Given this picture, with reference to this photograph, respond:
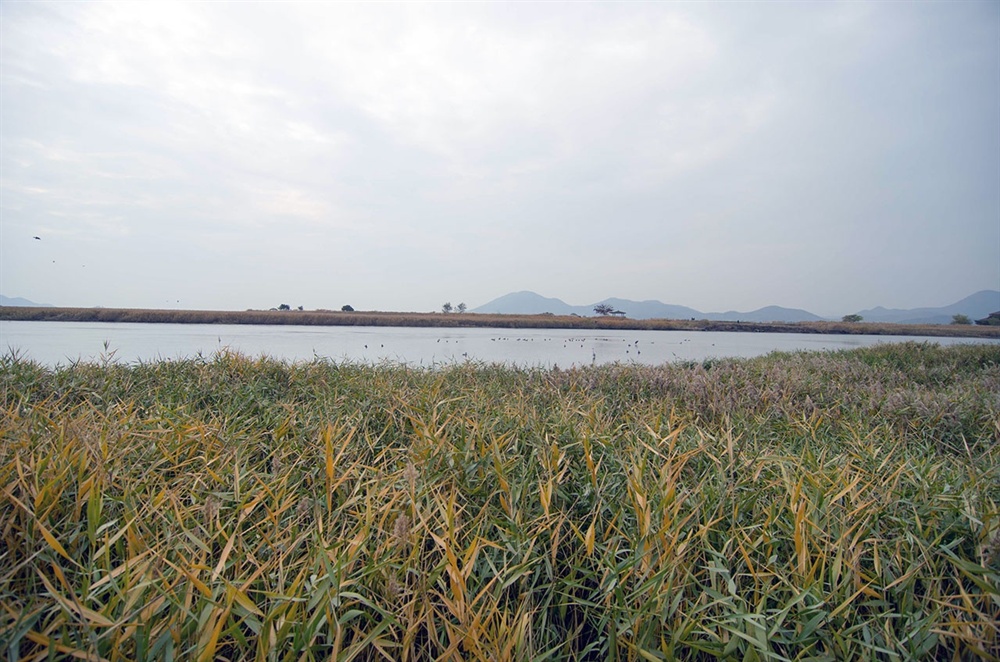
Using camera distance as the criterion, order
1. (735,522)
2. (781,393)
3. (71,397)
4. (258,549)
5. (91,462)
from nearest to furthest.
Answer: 1. (258,549)
2. (735,522)
3. (91,462)
4. (71,397)
5. (781,393)

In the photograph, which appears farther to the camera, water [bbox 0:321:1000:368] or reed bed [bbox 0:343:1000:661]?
water [bbox 0:321:1000:368]

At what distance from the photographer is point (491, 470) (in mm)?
2711

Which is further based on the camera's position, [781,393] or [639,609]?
[781,393]

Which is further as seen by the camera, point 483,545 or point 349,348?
point 349,348

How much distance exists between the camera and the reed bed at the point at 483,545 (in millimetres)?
1591

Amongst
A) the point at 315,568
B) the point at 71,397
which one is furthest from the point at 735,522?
the point at 71,397

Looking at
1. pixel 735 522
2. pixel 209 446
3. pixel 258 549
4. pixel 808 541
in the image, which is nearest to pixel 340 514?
pixel 258 549

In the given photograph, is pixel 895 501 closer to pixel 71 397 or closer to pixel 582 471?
pixel 582 471

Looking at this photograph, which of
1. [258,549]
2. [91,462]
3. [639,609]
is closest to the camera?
[639,609]

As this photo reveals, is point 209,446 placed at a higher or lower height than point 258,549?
higher

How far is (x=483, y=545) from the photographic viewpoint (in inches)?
77.1

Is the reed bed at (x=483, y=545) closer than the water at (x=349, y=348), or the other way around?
the reed bed at (x=483, y=545)

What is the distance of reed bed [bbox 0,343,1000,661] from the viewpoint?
5.22 ft

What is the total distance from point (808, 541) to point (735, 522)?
29 cm
